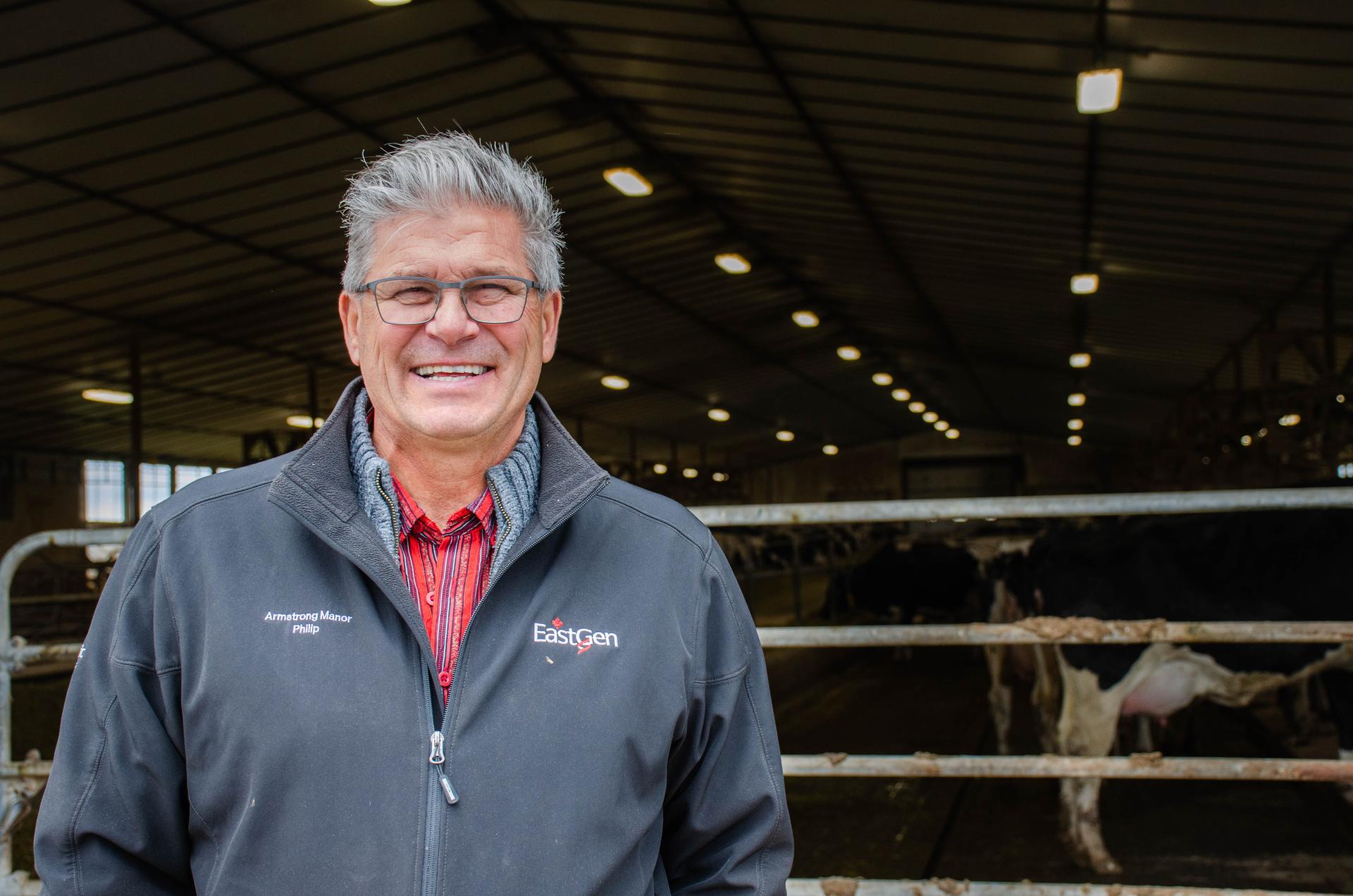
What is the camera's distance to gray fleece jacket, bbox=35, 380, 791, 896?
55.9 inches

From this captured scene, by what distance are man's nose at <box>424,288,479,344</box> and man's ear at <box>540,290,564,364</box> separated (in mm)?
142

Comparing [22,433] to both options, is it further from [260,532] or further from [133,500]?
[260,532]

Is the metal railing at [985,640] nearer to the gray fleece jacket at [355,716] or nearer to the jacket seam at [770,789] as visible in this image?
the jacket seam at [770,789]

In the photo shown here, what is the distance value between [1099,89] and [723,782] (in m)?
6.78

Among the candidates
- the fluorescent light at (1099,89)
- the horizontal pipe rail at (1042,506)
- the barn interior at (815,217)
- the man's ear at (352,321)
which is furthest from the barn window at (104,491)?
the man's ear at (352,321)

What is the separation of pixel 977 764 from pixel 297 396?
63.7 ft

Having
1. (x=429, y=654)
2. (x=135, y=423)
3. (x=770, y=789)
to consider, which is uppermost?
(x=135, y=423)

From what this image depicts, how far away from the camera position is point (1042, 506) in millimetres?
2898

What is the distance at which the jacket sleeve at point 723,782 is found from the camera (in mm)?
1624

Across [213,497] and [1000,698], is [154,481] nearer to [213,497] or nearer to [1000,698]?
[1000,698]

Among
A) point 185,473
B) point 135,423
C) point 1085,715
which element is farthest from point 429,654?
point 185,473

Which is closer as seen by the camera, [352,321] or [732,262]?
[352,321]

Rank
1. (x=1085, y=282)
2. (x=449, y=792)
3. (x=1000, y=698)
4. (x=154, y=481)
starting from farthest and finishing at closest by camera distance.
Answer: (x=154, y=481), (x=1085, y=282), (x=1000, y=698), (x=449, y=792)

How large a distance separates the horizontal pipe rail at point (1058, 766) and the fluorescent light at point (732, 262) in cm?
1271
